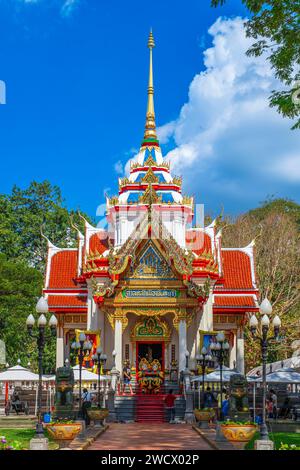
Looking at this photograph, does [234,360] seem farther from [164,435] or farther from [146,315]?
[164,435]

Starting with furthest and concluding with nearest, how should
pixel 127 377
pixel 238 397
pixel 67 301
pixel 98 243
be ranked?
pixel 98 243 < pixel 67 301 < pixel 127 377 < pixel 238 397

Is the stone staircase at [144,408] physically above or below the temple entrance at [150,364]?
below

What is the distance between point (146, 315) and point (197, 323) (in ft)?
8.37

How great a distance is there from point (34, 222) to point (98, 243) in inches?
571

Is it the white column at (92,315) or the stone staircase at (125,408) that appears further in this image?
the white column at (92,315)

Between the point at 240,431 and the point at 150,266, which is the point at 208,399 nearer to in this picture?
the point at 150,266

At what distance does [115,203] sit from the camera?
1359 inches

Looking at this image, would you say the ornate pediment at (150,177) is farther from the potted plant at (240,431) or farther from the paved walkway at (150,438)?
the potted plant at (240,431)

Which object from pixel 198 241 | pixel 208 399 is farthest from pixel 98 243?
pixel 208 399

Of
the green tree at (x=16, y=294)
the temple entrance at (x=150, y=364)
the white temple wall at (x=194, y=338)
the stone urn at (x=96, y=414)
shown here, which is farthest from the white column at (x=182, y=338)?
the green tree at (x=16, y=294)

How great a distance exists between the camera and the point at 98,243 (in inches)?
1396

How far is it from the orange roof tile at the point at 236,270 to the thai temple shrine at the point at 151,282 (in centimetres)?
5

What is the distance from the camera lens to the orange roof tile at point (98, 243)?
34938 millimetres
